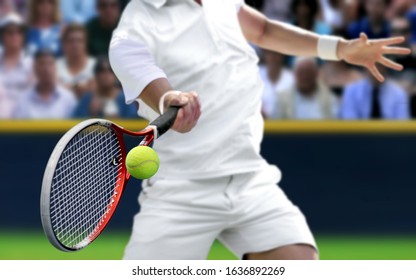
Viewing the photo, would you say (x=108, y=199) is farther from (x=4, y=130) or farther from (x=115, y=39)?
(x=4, y=130)

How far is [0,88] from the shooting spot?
8.52m

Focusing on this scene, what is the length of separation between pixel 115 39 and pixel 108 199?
686 mm

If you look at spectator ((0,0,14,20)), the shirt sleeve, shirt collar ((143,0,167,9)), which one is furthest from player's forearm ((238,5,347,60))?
spectator ((0,0,14,20))

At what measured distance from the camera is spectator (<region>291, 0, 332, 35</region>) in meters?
8.92

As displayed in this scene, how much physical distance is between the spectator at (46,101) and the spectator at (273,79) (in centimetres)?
159

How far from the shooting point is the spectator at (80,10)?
882 cm

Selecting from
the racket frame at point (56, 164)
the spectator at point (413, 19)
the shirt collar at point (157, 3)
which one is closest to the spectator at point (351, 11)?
Result: the spectator at point (413, 19)

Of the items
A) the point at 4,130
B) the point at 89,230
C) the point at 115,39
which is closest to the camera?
the point at 89,230

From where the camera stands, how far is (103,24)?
8805 millimetres

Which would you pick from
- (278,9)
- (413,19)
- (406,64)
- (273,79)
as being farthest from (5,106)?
(413,19)

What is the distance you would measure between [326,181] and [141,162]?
5.12m

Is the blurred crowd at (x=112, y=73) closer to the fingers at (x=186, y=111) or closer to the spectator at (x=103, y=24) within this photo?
the spectator at (x=103, y=24)

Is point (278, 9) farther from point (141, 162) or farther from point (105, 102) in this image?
point (141, 162)
